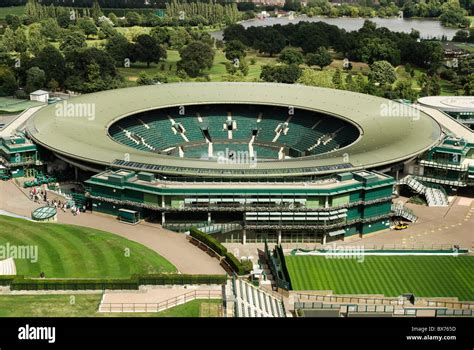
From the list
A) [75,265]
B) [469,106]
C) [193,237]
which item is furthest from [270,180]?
[469,106]

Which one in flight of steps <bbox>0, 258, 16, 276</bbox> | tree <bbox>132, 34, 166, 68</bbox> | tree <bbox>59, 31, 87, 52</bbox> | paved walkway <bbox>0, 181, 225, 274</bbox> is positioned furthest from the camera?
tree <bbox>59, 31, 87, 52</bbox>

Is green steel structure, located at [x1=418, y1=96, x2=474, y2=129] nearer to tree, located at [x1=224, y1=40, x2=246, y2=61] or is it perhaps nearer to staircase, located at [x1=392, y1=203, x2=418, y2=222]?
staircase, located at [x1=392, y1=203, x2=418, y2=222]

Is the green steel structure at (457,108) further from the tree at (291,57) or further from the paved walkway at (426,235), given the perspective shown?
the tree at (291,57)

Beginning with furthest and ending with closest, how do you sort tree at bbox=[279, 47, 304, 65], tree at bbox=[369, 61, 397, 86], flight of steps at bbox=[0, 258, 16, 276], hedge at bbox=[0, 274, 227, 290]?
1. tree at bbox=[279, 47, 304, 65]
2. tree at bbox=[369, 61, 397, 86]
3. flight of steps at bbox=[0, 258, 16, 276]
4. hedge at bbox=[0, 274, 227, 290]

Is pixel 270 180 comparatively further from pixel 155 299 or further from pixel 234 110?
pixel 234 110

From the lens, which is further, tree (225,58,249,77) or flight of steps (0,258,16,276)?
tree (225,58,249,77)

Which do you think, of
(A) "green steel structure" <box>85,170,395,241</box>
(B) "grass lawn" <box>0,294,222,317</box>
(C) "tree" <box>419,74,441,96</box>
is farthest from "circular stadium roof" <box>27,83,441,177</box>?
(C) "tree" <box>419,74,441,96</box>

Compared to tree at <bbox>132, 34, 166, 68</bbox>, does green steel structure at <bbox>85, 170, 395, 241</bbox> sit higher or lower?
lower
